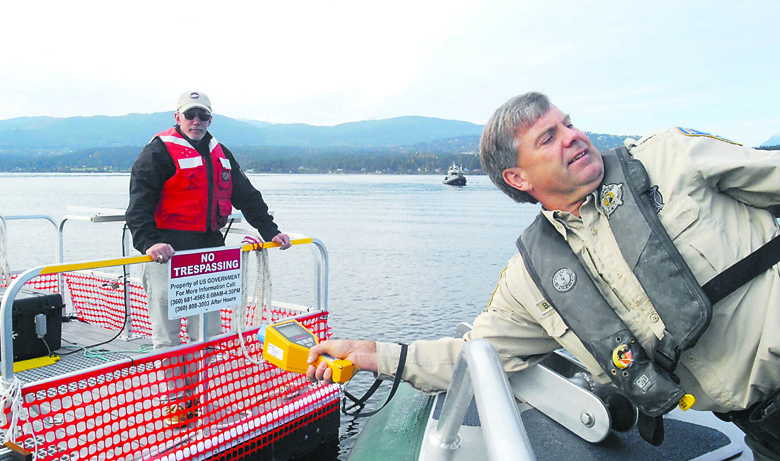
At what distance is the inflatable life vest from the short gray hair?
31cm

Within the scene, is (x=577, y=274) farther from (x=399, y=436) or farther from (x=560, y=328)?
(x=399, y=436)

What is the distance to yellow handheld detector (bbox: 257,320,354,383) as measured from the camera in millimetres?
1991

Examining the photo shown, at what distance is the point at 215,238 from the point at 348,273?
40.0 feet

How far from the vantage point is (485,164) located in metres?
2.35

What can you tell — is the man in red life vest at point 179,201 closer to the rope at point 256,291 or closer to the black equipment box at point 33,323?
the rope at point 256,291

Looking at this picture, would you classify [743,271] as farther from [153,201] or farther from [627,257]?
[153,201]

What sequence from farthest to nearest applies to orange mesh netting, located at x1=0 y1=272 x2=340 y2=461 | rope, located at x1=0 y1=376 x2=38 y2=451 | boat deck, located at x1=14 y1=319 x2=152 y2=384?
1. boat deck, located at x1=14 y1=319 x2=152 y2=384
2. orange mesh netting, located at x1=0 y1=272 x2=340 y2=461
3. rope, located at x1=0 y1=376 x2=38 y2=451

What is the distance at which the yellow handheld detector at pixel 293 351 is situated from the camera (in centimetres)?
199

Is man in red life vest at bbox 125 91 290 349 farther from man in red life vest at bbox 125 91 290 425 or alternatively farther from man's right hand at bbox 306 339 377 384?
man's right hand at bbox 306 339 377 384

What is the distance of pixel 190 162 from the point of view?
418 centimetres

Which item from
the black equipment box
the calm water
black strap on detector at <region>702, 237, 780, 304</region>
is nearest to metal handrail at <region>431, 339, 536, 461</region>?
black strap on detector at <region>702, 237, 780, 304</region>

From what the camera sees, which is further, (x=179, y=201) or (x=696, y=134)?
(x=179, y=201)

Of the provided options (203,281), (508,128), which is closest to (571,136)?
(508,128)

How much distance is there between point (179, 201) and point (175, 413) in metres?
1.53
